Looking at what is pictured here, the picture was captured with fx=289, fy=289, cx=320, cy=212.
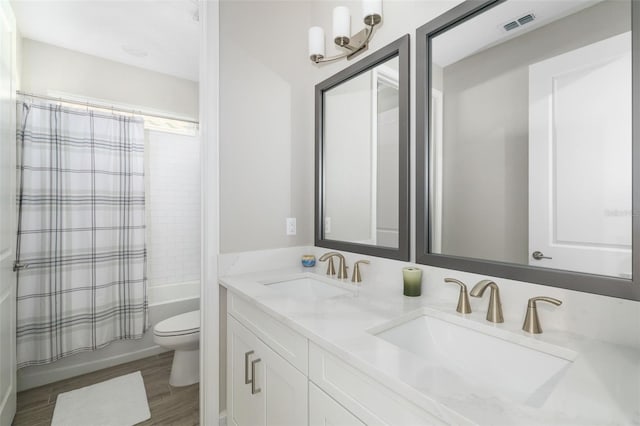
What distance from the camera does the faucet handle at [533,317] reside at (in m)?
0.79

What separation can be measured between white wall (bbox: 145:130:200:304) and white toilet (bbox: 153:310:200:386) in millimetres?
686

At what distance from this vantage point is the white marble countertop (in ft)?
1.56

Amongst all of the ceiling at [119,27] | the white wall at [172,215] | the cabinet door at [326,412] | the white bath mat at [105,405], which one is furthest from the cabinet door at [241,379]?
the ceiling at [119,27]

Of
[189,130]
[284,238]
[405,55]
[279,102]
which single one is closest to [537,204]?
[405,55]

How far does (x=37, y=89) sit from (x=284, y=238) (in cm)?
233

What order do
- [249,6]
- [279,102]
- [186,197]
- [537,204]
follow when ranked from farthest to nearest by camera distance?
[186,197], [279,102], [249,6], [537,204]

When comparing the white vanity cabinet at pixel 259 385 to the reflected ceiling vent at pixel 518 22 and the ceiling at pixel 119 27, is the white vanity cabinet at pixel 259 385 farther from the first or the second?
the ceiling at pixel 119 27

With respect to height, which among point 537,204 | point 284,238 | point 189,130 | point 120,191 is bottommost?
point 284,238

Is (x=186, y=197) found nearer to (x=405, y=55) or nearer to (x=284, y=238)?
(x=284, y=238)

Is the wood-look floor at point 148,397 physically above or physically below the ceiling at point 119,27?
below

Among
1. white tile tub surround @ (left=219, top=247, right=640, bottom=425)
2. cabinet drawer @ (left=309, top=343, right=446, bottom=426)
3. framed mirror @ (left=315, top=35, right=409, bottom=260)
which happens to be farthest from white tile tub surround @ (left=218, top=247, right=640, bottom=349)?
cabinet drawer @ (left=309, top=343, right=446, bottom=426)

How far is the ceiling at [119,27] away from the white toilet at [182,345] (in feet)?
7.15

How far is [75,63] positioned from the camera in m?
2.40

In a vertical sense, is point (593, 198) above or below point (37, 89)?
below
